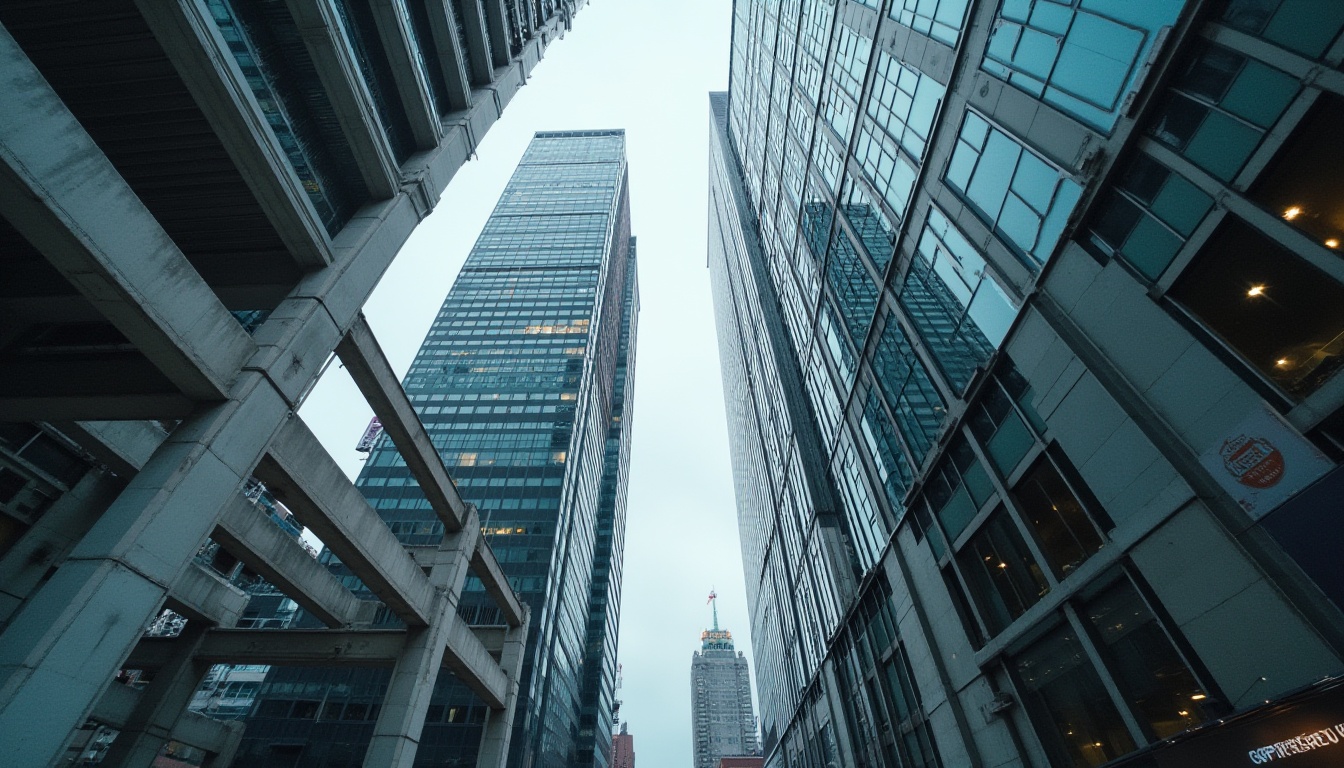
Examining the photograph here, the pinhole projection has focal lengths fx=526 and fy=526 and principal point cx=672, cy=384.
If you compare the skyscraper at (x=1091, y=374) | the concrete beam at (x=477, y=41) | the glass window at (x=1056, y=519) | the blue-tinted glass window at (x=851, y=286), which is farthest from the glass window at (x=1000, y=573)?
the concrete beam at (x=477, y=41)

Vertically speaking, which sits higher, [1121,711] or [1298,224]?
[1298,224]

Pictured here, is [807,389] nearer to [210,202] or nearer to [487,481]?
[210,202]

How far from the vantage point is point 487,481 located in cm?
7338

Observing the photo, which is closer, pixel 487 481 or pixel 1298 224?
pixel 1298 224

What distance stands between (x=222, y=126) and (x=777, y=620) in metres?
61.6

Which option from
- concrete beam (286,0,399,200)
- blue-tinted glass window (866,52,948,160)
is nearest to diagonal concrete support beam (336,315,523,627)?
concrete beam (286,0,399,200)

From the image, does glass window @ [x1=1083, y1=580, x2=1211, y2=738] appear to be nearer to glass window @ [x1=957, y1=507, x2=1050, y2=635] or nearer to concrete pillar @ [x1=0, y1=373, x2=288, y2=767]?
glass window @ [x1=957, y1=507, x2=1050, y2=635]

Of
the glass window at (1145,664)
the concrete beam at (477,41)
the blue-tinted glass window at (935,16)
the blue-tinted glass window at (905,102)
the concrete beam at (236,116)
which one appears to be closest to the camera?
the concrete beam at (236,116)

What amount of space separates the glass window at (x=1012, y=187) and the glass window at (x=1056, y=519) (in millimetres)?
5618

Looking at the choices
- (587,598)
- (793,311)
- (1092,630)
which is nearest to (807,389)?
(793,311)

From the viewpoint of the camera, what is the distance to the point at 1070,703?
1275 cm

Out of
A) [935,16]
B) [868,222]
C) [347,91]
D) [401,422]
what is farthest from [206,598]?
[935,16]

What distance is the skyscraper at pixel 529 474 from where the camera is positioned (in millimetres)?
52062

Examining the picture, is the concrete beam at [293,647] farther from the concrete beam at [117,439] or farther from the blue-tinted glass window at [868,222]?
the blue-tinted glass window at [868,222]
